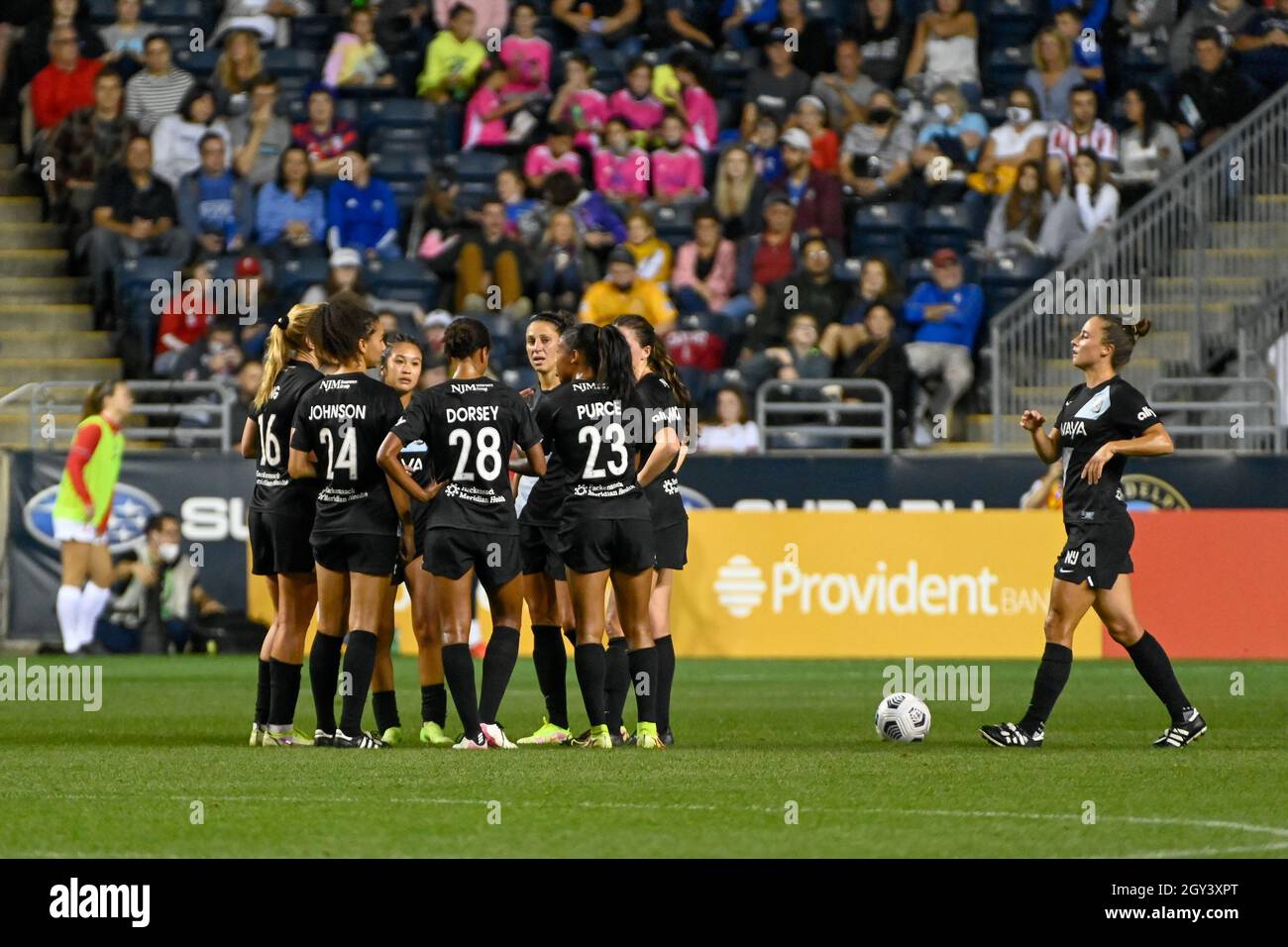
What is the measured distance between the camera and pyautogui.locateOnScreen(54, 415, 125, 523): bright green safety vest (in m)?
19.1

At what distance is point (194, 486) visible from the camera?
20.3 metres

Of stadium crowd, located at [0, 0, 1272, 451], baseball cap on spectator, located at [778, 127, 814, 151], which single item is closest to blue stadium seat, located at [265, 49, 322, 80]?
stadium crowd, located at [0, 0, 1272, 451]

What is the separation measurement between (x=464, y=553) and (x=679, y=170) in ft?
44.2

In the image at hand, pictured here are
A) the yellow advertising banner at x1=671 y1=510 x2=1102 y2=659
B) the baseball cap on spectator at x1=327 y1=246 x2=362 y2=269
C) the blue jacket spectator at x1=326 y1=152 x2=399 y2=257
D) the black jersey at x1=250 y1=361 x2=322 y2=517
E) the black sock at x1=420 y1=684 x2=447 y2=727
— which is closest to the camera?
the black jersey at x1=250 y1=361 x2=322 y2=517

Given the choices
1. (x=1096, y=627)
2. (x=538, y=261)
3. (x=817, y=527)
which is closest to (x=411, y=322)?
(x=538, y=261)

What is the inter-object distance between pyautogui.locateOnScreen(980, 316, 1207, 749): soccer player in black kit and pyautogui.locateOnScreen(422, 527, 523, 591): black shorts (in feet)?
8.61

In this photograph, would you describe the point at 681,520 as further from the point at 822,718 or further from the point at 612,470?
the point at 822,718

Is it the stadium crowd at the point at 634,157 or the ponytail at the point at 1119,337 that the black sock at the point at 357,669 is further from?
the stadium crowd at the point at 634,157

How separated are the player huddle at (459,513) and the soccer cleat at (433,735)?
0.02 metres

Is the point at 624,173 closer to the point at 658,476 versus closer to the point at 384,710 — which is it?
the point at 658,476

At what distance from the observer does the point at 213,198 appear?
2352cm

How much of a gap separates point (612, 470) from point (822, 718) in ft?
10.3

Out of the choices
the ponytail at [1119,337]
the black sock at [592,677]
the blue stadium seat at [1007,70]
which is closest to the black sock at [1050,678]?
the ponytail at [1119,337]

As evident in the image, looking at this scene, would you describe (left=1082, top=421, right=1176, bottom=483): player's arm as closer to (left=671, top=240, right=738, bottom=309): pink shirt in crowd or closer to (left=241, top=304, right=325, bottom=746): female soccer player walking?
(left=241, top=304, right=325, bottom=746): female soccer player walking
